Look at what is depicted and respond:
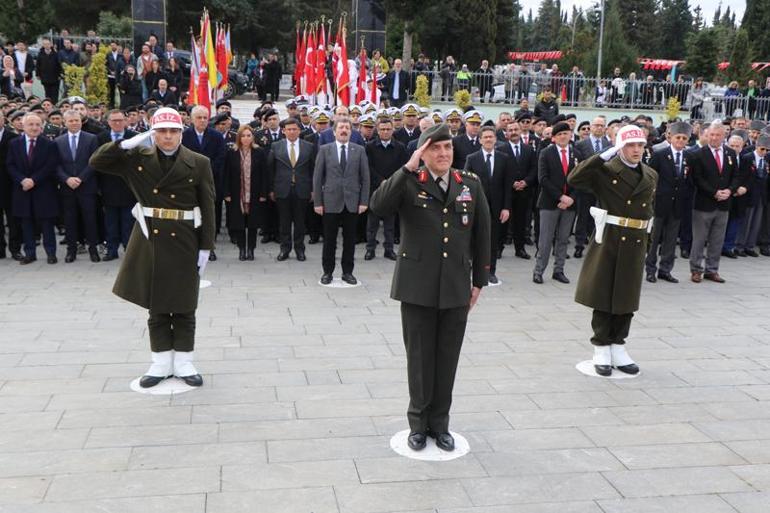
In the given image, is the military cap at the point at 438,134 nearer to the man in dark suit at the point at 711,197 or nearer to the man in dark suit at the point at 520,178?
the man in dark suit at the point at 520,178

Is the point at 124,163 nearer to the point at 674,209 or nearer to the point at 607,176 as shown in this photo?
the point at 607,176

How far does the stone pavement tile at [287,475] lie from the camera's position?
4.35m

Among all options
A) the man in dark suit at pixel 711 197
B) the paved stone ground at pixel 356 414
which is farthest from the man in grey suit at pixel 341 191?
the man in dark suit at pixel 711 197

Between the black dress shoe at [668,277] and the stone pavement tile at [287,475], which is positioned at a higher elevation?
the stone pavement tile at [287,475]

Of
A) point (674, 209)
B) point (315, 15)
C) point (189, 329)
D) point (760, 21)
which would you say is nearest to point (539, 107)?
point (674, 209)

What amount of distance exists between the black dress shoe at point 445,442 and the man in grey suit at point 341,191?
4797mm

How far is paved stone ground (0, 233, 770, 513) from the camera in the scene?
429 cm

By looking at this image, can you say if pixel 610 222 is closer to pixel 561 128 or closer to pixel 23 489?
pixel 561 128

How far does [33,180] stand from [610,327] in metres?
7.68

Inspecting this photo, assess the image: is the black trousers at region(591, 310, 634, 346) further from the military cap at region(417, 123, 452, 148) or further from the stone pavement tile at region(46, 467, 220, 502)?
the stone pavement tile at region(46, 467, 220, 502)

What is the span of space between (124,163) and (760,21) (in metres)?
59.9

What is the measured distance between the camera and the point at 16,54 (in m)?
20.3

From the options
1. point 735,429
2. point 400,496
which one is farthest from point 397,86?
point 400,496

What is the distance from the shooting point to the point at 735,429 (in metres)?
5.35
